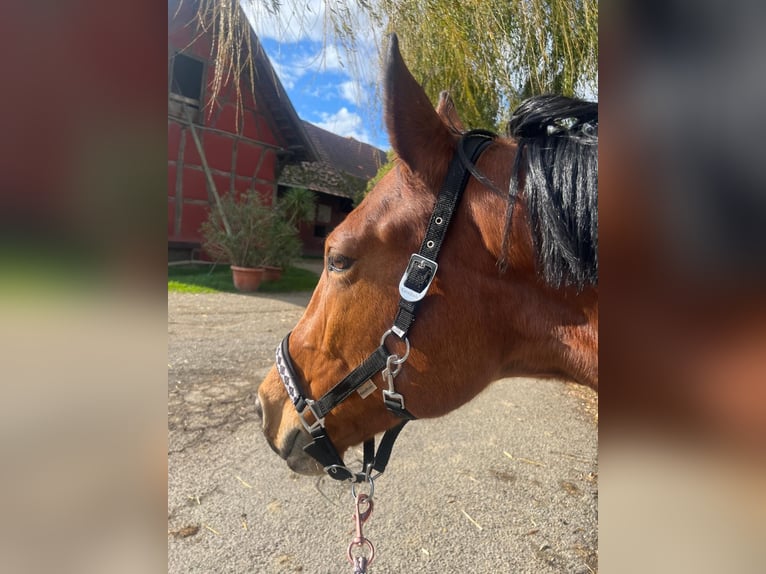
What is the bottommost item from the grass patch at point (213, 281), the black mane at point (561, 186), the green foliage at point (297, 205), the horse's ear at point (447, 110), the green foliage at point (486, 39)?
the grass patch at point (213, 281)

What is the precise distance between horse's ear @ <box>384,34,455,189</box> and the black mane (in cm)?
20

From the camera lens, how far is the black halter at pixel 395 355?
3.52 feet

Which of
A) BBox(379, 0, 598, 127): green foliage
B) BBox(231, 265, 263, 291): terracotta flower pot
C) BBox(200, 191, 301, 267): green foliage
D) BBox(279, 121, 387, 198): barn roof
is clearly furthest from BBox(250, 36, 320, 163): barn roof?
BBox(379, 0, 598, 127): green foliage

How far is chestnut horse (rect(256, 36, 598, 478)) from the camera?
952 mm

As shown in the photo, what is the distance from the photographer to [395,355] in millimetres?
1159

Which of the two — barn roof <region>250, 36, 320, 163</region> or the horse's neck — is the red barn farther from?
the horse's neck

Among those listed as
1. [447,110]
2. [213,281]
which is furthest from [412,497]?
[213,281]

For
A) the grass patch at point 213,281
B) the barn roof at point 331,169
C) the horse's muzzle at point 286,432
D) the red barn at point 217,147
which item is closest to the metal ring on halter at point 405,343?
the horse's muzzle at point 286,432

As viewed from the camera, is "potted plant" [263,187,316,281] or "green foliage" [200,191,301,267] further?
"potted plant" [263,187,316,281]

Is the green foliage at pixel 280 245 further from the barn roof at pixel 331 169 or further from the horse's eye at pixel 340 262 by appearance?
the horse's eye at pixel 340 262

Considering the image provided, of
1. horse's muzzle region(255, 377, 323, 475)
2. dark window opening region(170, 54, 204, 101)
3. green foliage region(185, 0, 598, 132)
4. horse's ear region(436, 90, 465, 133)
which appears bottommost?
horse's muzzle region(255, 377, 323, 475)
